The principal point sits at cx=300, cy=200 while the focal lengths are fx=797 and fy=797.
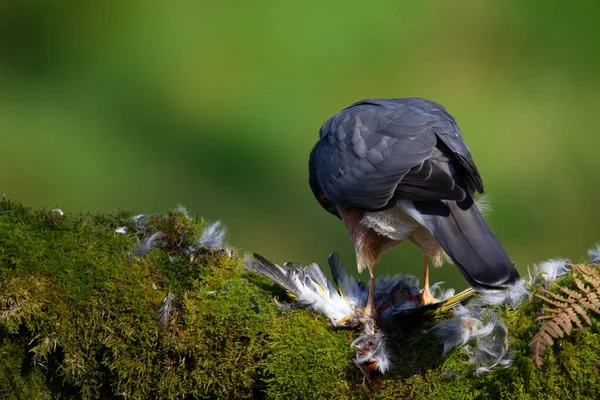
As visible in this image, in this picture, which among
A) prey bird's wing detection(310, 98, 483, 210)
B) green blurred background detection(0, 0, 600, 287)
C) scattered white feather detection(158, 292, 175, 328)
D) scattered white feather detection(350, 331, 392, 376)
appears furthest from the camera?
green blurred background detection(0, 0, 600, 287)

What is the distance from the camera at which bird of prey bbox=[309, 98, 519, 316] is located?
10.4 ft

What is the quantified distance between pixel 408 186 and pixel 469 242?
1.49ft

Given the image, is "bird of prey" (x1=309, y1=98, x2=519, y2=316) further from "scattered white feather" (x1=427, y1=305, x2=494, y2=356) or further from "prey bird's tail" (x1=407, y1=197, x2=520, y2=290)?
"scattered white feather" (x1=427, y1=305, x2=494, y2=356)

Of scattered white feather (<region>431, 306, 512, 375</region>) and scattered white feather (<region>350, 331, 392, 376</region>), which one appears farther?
scattered white feather (<region>350, 331, 392, 376</region>)

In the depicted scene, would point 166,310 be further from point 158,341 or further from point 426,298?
point 426,298

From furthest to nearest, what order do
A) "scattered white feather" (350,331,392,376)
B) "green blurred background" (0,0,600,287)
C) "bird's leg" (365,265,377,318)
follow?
"green blurred background" (0,0,600,287), "bird's leg" (365,265,377,318), "scattered white feather" (350,331,392,376)

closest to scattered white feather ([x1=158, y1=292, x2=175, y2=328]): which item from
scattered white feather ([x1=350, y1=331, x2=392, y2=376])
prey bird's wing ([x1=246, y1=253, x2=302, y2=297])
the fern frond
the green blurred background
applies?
prey bird's wing ([x1=246, y1=253, x2=302, y2=297])

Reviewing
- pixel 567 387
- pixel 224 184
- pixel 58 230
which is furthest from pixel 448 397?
pixel 224 184

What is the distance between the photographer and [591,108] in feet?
30.3

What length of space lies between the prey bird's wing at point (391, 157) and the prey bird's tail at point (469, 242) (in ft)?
0.20

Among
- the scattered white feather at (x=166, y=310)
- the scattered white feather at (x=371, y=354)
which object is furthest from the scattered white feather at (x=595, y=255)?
the scattered white feather at (x=166, y=310)

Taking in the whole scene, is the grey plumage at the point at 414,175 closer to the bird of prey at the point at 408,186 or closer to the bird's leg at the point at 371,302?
the bird of prey at the point at 408,186

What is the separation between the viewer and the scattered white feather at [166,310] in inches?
122

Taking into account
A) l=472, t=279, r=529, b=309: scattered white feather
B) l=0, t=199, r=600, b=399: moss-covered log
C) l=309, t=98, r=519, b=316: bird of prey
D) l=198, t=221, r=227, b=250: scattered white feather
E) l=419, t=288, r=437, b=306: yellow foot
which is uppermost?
l=309, t=98, r=519, b=316: bird of prey
